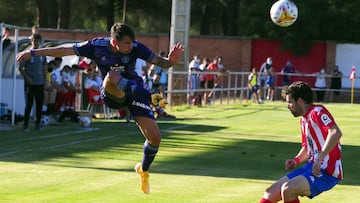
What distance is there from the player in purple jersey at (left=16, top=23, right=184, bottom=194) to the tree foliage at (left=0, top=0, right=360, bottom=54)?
37006mm

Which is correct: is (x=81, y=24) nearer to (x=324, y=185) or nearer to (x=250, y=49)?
(x=250, y=49)

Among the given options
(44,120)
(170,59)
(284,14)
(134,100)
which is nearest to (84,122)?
(44,120)

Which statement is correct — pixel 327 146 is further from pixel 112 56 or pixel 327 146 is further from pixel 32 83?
pixel 32 83

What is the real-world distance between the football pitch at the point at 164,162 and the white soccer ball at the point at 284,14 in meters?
2.71

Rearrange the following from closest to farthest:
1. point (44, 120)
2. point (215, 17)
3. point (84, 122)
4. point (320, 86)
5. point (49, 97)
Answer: point (44, 120) → point (84, 122) → point (49, 97) → point (320, 86) → point (215, 17)

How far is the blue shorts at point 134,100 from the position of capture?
440 inches

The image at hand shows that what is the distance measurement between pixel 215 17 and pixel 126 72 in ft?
166

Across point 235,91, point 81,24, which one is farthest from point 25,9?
point 235,91

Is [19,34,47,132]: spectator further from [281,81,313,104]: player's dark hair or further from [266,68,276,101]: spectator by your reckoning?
[266,68,276,101]: spectator

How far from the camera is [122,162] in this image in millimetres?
15391

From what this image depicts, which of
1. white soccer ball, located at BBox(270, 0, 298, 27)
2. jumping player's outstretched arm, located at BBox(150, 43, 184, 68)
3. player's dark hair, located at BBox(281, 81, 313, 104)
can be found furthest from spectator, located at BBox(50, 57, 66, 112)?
player's dark hair, located at BBox(281, 81, 313, 104)

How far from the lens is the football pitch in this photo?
11938 mm

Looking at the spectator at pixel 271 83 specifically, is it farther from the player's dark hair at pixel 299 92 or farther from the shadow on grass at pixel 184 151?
the player's dark hair at pixel 299 92

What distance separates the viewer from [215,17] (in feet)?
202
